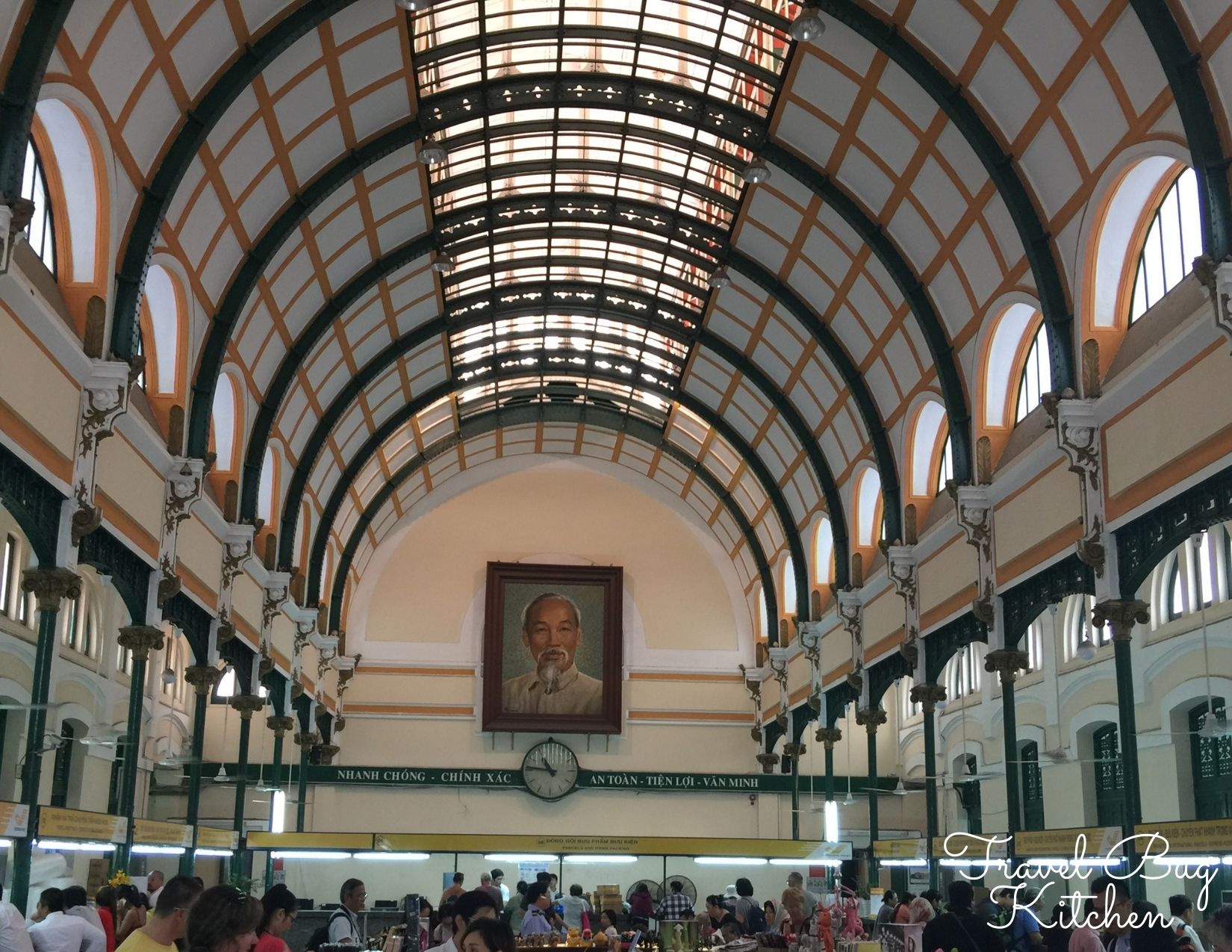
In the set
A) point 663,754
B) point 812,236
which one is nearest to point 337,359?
point 812,236

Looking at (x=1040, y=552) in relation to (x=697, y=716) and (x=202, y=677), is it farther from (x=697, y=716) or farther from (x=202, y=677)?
(x=697, y=716)

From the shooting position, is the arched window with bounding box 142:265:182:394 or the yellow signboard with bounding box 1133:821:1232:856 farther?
the arched window with bounding box 142:265:182:394

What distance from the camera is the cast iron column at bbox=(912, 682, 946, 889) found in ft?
89.1

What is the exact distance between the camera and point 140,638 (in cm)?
2272

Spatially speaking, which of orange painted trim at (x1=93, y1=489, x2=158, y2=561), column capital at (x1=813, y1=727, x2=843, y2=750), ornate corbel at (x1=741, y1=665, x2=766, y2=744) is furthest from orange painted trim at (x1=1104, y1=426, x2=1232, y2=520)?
ornate corbel at (x1=741, y1=665, x2=766, y2=744)

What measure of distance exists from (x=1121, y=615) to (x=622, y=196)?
19.5 metres

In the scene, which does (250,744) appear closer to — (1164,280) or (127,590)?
(127,590)

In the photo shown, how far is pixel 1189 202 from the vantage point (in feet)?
61.7

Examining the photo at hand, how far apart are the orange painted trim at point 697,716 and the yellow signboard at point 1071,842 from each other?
27.9 m

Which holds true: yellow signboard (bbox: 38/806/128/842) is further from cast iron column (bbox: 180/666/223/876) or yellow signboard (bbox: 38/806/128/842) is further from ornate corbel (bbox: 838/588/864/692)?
ornate corbel (bbox: 838/588/864/692)

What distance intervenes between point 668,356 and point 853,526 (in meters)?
9.95

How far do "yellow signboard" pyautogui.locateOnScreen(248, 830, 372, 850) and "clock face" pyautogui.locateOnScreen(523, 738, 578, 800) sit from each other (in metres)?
12.2

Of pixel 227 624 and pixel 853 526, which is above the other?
pixel 853 526

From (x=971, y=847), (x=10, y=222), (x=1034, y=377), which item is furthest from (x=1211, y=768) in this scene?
(x=10, y=222)
